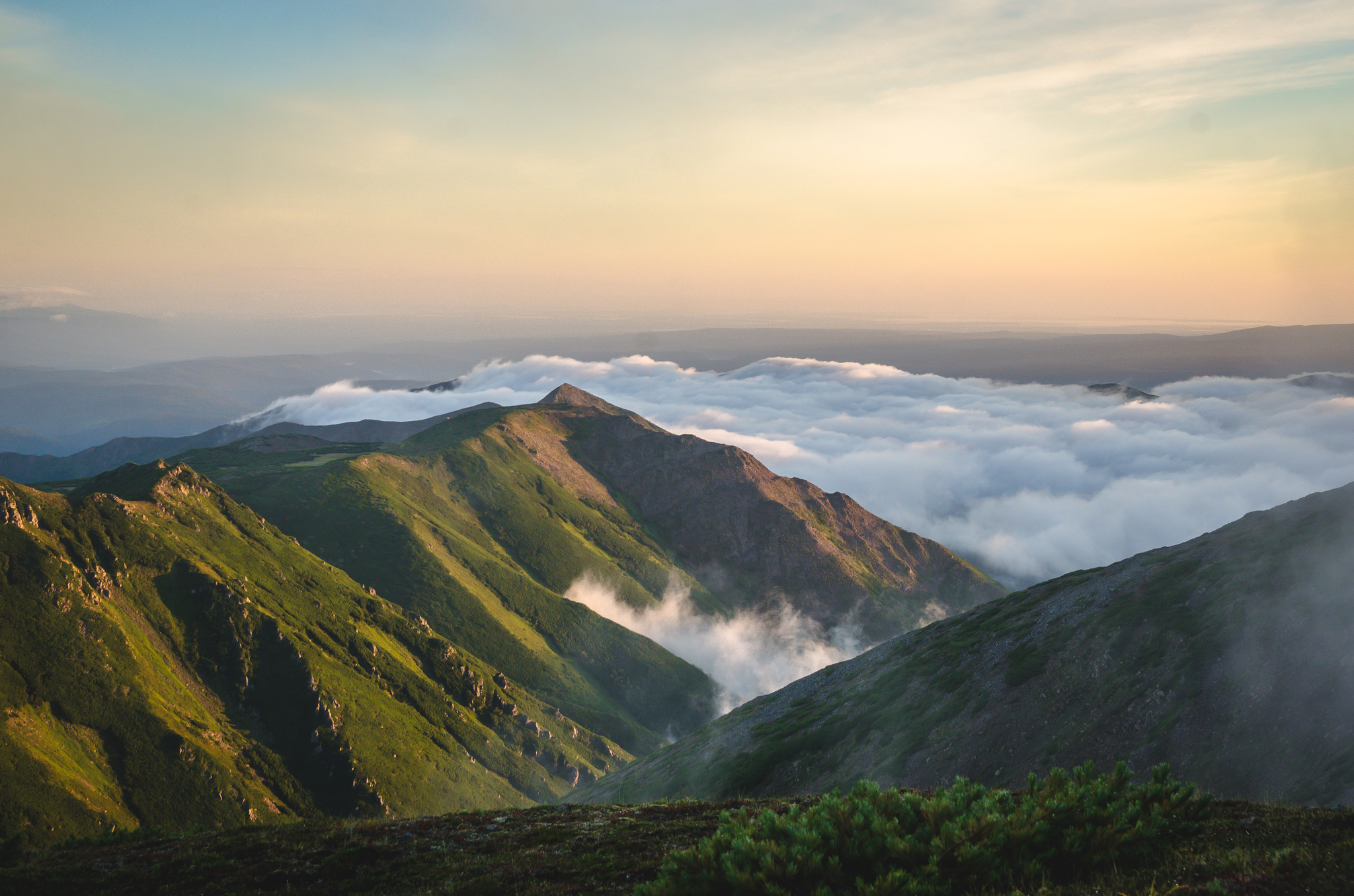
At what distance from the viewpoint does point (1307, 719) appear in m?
52.5

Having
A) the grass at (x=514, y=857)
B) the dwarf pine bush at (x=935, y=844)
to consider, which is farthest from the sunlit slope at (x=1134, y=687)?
the dwarf pine bush at (x=935, y=844)

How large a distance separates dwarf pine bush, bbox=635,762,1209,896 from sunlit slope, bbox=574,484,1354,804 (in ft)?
130

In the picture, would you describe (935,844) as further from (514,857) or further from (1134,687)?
(1134,687)

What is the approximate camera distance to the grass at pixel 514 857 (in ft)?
48.7

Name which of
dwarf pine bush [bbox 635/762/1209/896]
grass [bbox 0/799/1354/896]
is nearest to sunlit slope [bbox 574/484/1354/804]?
grass [bbox 0/799/1354/896]

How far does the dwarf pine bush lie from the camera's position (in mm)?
16516

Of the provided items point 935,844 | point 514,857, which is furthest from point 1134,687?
point 935,844

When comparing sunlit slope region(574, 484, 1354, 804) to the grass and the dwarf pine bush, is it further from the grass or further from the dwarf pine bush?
the dwarf pine bush

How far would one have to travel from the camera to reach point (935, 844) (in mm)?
17281

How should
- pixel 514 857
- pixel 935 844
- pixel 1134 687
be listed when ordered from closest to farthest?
pixel 935 844, pixel 514 857, pixel 1134 687

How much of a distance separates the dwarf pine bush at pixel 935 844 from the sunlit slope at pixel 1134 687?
39.5m

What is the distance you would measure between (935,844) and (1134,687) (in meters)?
66.8

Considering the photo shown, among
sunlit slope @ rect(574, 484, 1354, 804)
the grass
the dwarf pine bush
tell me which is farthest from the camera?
sunlit slope @ rect(574, 484, 1354, 804)

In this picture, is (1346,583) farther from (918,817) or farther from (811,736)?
(918,817)
